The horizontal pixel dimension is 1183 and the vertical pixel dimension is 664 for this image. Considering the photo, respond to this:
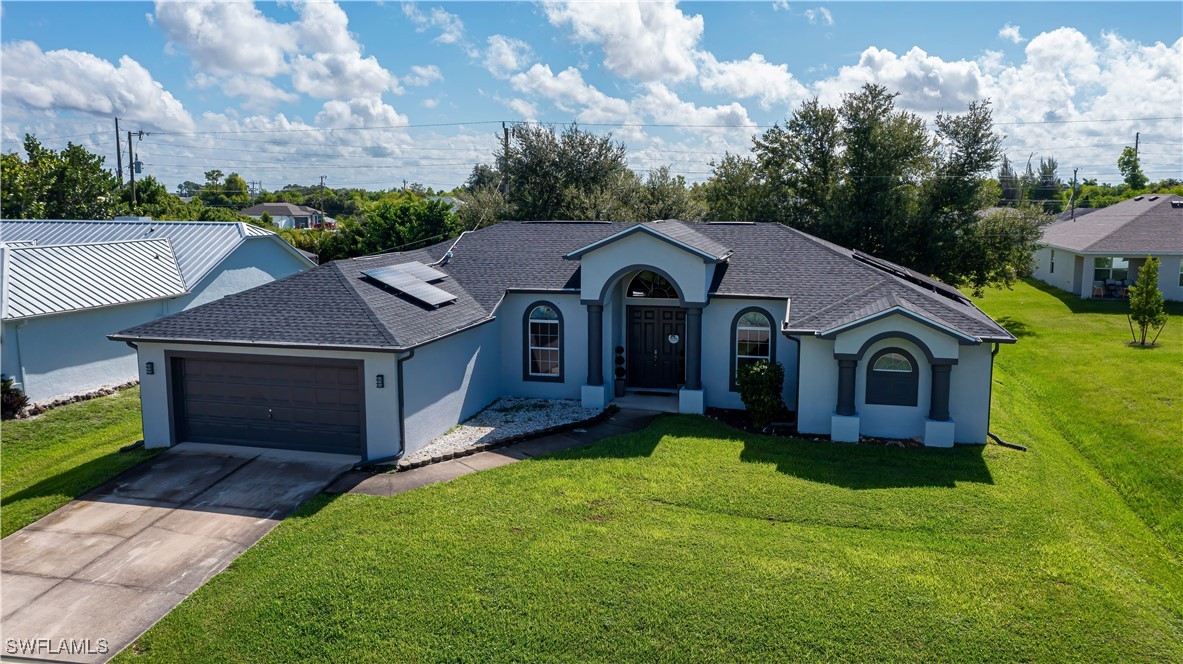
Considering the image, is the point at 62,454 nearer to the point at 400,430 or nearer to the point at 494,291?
the point at 400,430

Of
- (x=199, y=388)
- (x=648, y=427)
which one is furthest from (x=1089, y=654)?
(x=199, y=388)

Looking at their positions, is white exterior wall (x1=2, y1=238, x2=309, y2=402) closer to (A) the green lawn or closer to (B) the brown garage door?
(B) the brown garage door

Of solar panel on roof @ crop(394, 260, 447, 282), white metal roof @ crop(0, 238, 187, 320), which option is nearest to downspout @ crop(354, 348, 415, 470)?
solar panel on roof @ crop(394, 260, 447, 282)

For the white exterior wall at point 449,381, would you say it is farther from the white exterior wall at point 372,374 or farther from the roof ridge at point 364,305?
the roof ridge at point 364,305

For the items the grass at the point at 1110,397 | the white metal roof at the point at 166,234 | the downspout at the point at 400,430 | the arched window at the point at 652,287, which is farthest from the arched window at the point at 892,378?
the white metal roof at the point at 166,234

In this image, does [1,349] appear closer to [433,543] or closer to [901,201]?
[433,543]

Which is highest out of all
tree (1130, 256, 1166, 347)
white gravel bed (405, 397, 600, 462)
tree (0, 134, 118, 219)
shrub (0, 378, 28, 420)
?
tree (0, 134, 118, 219)

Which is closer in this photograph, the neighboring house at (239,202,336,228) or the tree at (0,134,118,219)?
the tree at (0,134,118,219)
